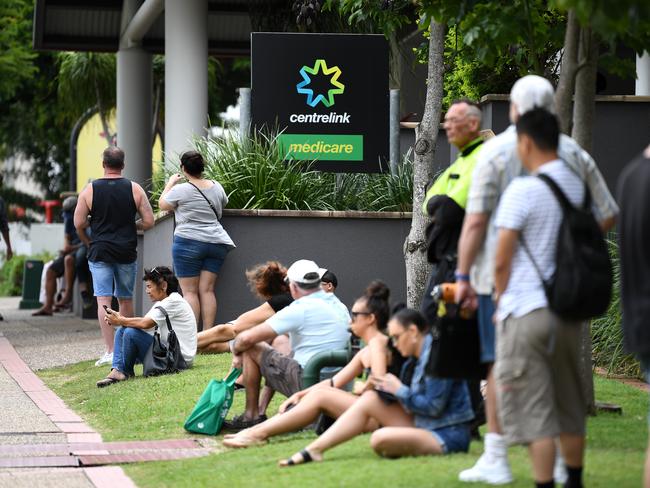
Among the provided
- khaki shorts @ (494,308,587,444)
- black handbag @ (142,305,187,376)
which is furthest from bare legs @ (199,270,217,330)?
khaki shorts @ (494,308,587,444)

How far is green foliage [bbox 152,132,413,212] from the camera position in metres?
14.2

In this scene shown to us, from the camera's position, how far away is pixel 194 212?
→ 13133mm

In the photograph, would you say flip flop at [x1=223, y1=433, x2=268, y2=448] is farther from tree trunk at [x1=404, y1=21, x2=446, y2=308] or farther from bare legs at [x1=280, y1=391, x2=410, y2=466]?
tree trunk at [x1=404, y1=21, x2=446, y2=308]

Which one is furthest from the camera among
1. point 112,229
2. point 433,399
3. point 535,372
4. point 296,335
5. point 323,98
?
point 323,98

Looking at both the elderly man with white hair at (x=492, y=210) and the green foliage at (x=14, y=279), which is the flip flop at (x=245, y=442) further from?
the green foliage at (x=14, y=279)

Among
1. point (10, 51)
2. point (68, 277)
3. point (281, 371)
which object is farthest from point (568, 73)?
point (10, 51)

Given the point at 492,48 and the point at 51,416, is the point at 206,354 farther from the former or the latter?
the point at 492,48

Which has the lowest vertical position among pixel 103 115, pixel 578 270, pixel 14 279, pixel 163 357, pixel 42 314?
pixel 14 279

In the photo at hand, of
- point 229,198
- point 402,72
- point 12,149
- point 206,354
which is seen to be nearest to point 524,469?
point 206,354

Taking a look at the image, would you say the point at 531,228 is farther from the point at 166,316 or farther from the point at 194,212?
the point at 194,212

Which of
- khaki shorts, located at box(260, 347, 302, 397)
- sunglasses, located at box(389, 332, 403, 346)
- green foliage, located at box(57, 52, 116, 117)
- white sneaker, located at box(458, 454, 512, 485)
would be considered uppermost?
green foliage, located at box(57, 52, 116, 117)

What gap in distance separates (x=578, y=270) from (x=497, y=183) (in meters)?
0.85

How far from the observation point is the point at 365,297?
316 inches

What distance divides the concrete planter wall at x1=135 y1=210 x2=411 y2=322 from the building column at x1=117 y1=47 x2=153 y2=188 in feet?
31.8
